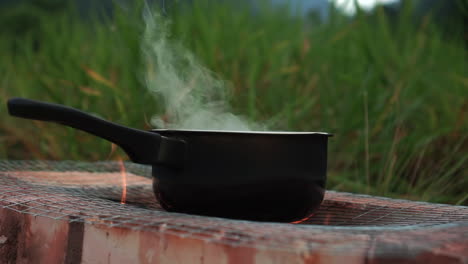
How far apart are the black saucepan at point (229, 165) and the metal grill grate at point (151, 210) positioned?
8 centimetres

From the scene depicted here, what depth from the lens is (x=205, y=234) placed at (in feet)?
2.35

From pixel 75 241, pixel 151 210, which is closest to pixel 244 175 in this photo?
pixel 151 210

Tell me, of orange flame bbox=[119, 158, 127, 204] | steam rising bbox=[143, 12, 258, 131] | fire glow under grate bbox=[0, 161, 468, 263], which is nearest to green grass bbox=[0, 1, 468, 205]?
orange flame bbox=[119, 158, 127, 204]

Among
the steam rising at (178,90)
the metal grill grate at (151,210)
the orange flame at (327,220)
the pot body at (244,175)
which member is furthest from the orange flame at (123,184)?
the orange flame at (327,220)

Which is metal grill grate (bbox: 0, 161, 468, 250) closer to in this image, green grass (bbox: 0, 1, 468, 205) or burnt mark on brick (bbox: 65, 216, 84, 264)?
burnt mark on brick (bbox: 65, 216, 84, 264)

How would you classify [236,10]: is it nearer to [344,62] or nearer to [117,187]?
[344,62]

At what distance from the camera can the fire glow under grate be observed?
0.67m

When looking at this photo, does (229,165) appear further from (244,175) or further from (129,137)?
(129,137)

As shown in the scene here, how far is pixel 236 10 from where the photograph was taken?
2590 millimetres

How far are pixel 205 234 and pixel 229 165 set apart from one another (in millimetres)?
211

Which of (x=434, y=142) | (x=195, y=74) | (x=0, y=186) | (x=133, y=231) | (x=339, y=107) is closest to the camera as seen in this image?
(x=133, y=231)

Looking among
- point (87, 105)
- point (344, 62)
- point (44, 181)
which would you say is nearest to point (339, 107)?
point (344, 62)

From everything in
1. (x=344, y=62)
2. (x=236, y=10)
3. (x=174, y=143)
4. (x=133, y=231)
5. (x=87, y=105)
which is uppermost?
(x=236, y=10)

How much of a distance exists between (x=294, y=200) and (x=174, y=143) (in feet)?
0.79
